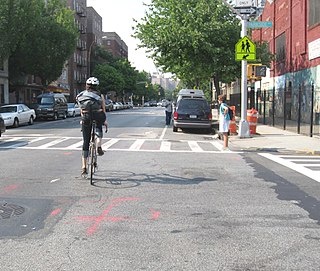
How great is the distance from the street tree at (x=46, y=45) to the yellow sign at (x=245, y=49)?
23939 mm

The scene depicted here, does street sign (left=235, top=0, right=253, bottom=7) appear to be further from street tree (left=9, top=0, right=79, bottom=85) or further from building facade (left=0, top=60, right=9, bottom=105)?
building facade (left=0, top=60, right=9, bottom=105)

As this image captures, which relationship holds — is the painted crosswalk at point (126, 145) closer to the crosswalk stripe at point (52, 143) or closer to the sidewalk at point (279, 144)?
the crosswalk stripe at point (52, 143)

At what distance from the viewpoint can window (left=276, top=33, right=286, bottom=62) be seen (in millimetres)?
31891

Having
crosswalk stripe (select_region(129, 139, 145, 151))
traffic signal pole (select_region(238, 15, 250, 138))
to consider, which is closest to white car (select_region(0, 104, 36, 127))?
crosswalk stripe (select_region(129, 139, 145, 151))

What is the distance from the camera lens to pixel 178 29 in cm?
2572

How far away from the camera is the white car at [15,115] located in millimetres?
25931

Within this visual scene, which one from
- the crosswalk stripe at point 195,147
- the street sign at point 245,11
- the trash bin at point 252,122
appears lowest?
the crosswalk stripe at point 195,147

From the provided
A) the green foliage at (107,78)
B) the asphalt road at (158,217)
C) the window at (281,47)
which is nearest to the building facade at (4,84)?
the window at (281,47)

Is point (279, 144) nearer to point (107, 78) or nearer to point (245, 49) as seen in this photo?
point (245, 49)

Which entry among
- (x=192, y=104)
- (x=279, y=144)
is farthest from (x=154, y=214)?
(x=192, y=104)

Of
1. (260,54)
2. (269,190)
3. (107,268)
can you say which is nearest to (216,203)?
(269,190)

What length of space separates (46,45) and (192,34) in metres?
17.9

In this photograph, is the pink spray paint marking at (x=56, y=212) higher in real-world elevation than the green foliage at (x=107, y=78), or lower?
lower

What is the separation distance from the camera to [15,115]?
26594 mm
